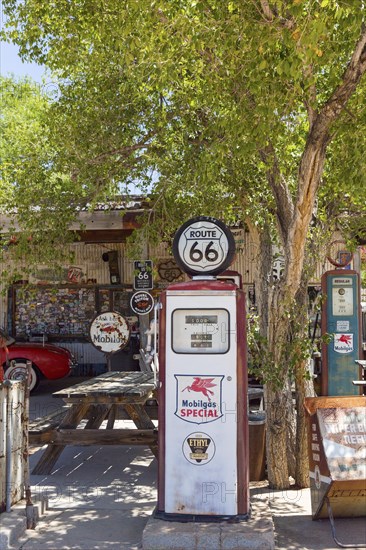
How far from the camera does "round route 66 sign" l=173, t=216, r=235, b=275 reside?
19.7ft

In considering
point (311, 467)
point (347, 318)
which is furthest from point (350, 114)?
point (347, 318)

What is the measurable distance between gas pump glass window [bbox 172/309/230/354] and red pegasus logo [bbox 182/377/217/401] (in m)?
0.23

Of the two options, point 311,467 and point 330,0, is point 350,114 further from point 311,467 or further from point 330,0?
point 311,467

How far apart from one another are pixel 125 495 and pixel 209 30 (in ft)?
15.7

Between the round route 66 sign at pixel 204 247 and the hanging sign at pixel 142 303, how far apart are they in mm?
7069

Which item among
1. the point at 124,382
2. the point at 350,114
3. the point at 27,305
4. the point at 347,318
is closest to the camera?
the point at 350,114

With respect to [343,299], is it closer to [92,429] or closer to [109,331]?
[109,331]

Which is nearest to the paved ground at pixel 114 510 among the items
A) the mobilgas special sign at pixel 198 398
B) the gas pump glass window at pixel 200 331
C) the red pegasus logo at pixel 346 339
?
the mobilgas special sign at pixel 198 398

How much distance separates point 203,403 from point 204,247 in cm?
133

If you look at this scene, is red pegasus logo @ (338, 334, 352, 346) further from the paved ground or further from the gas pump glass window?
the gas pump glass window

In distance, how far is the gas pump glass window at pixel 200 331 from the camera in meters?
5.78

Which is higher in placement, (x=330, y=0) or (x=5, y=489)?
(x=330, y=0)

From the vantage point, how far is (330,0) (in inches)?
235

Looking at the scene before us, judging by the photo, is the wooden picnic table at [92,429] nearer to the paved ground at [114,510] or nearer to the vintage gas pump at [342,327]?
the paved ground at [114,510]
